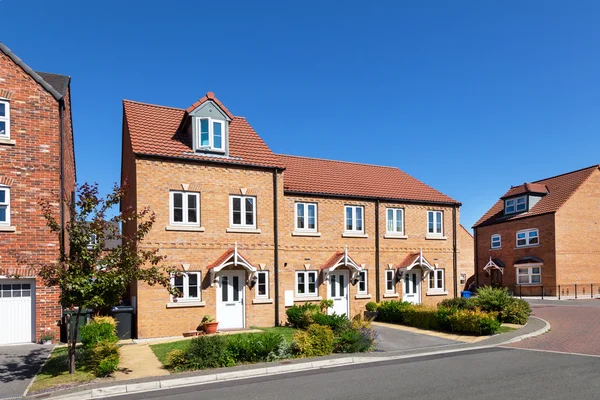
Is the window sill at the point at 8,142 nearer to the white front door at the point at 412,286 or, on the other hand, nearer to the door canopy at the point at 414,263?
the door canopy at the point at 414,263

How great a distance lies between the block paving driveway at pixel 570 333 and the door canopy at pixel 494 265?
1575 cm

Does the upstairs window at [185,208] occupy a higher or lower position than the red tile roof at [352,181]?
lower

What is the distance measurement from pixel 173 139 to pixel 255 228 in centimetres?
505

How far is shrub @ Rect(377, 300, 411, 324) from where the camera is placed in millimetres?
21297

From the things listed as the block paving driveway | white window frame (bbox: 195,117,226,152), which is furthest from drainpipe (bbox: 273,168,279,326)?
the block paving driveway

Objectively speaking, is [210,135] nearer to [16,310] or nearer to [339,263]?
[339,263]

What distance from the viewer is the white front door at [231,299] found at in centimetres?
1920

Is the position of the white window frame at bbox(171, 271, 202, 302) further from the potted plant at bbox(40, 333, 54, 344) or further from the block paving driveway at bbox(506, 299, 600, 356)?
the block paving driveway at bbox(506, 299, 600, 356)

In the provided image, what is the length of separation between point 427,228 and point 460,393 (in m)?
16.8

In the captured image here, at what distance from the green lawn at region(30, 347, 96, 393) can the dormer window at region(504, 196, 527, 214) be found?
36.7 m

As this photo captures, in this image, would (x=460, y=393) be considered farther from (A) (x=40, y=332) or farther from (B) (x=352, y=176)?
(B) (x=352, y=176)

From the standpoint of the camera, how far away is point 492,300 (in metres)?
20.2

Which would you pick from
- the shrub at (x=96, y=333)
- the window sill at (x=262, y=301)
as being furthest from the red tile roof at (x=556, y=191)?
the shrub at (x=96, y=333)

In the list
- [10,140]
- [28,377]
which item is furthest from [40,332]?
[10,140]
